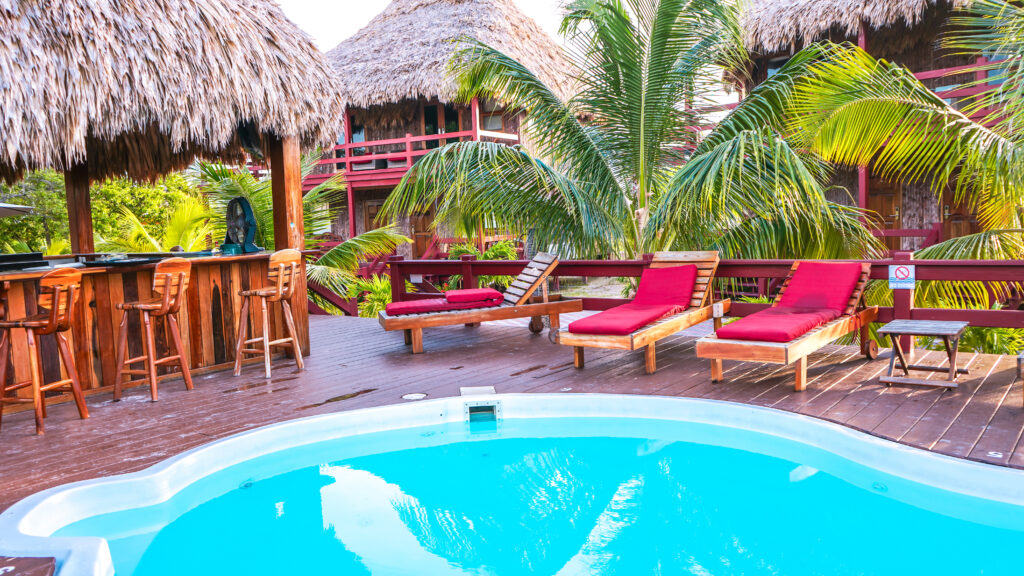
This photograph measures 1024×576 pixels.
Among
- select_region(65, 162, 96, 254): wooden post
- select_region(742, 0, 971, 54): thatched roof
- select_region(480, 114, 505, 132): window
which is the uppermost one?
select_region(742, 0, 971, 54): thatched roof

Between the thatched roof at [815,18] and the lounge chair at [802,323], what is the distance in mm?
6837

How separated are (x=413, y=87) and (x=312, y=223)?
6.39 metres

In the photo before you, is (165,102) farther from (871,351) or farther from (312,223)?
(312,223)

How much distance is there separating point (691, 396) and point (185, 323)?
390 centimetres

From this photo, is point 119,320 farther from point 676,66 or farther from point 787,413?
point 676,66

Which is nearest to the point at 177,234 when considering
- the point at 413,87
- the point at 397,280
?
the point at 397,280

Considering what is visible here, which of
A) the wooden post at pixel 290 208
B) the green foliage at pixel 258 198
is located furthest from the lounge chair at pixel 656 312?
the green foliage at pixel 258 198

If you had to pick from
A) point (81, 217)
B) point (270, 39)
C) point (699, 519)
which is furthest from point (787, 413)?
point (81, 217)

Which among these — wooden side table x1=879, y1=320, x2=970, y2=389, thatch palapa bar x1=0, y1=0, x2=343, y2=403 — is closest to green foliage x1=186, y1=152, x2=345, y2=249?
thatch palapa bar x1=0, y1=0, x2=343, y2=403

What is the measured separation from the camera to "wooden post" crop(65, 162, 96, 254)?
8273mm

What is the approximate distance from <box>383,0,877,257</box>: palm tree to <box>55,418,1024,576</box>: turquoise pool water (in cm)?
289

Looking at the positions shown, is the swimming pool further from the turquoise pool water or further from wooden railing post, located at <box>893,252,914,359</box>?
wooden railing post, located at <box>893,252,914,359</box>

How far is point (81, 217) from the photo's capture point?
8352 mm

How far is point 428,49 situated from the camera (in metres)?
17.1
